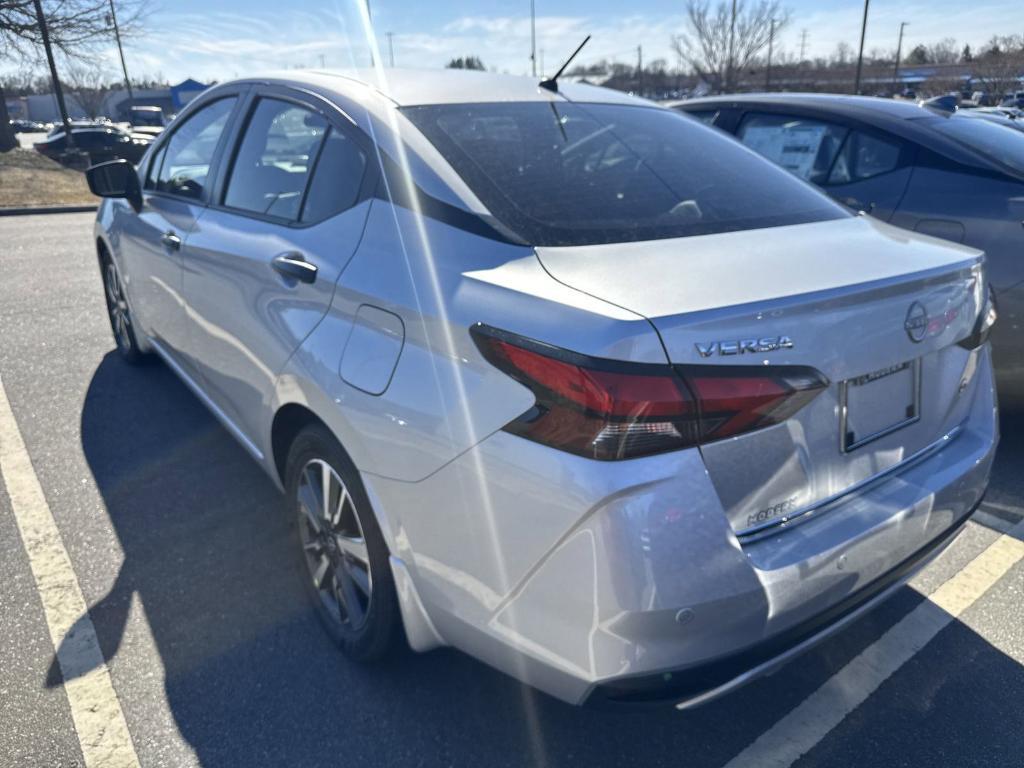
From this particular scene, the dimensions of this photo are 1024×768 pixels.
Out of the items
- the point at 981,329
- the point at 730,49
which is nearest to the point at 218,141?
the point at 981,329

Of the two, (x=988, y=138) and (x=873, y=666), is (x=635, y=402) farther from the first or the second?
(x=988, y=138)

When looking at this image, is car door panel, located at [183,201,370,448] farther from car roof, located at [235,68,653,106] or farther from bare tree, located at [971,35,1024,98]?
bare tree, located at [971,35,1024,98]

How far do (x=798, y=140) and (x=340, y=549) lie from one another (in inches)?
156

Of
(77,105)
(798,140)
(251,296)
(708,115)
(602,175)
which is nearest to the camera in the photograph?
(602,175)

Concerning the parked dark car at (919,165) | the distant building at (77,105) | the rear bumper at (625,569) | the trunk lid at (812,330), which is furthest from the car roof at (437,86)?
the distant building at (77,105)

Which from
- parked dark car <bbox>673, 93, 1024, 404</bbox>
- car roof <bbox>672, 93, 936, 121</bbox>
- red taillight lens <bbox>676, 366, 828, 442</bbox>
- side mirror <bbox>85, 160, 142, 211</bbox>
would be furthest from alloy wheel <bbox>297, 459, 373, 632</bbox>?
car roof <bbox>672, 93, 936, 121</bbox>

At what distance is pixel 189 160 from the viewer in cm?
362

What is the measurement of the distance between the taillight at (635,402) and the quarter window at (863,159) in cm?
335

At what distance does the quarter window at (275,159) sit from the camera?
2.61 m

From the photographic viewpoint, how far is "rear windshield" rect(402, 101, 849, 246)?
81.7 inches

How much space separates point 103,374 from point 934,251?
4.64 meters

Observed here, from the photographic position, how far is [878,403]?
1.87 m

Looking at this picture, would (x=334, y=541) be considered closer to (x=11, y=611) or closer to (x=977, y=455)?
(x=11, y=611)

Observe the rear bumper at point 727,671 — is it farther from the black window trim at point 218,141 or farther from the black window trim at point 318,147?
the black window trim at point 218,141
